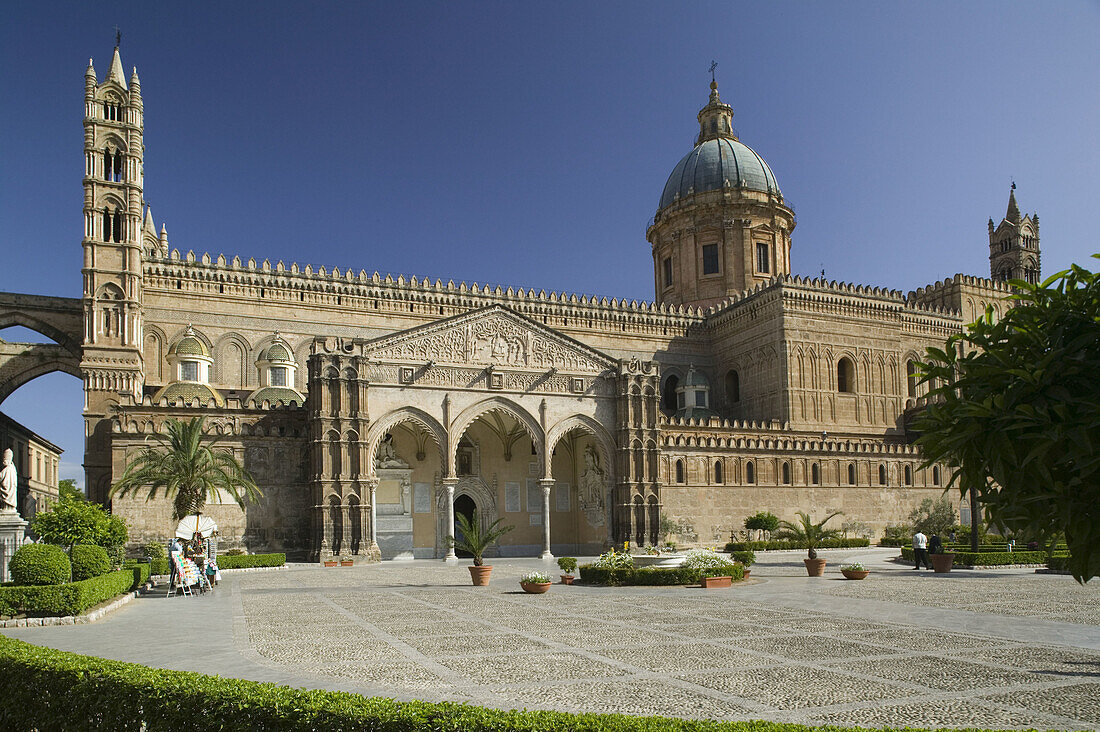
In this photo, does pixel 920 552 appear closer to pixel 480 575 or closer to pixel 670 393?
pixel 480 575

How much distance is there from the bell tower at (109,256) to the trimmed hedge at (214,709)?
106ft

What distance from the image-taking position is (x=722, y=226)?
60.8 metres

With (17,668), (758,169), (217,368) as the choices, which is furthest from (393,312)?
(17,668)

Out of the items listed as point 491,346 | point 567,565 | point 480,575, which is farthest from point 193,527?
point 491,346

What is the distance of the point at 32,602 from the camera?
1636 cm

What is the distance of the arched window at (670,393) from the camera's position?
5519cm

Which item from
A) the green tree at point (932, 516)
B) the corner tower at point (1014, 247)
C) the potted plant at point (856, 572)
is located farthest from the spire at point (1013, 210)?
Result: the potted plant at point (856, 572)

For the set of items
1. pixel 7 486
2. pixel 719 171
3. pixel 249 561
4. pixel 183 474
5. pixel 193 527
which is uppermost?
pixel 719 171

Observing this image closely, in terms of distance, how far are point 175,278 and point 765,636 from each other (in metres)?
37.8

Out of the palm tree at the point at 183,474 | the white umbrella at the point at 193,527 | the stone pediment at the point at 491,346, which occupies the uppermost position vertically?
the stone pediment at the point at 491,346

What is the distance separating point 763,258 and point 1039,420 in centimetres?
5763

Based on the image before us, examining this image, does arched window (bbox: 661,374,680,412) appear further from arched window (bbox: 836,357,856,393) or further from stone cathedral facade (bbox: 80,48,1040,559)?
arched window (bbox: 836,357,856,393)

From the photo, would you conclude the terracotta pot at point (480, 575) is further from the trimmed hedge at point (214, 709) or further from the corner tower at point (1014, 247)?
the corner tower at point (1014, 247)

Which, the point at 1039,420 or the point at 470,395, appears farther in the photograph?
the point at 470,395
